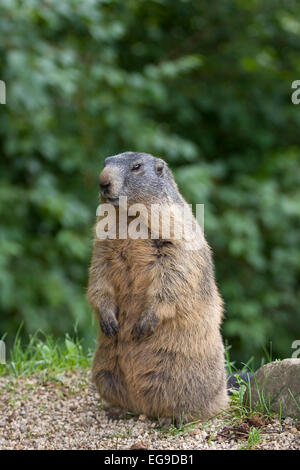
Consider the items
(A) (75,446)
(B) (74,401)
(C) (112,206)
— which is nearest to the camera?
(A) (75,446)

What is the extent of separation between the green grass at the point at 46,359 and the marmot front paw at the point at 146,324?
3.99 ft

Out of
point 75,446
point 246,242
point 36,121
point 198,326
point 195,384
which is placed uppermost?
point 36,121

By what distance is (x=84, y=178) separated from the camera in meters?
7.96

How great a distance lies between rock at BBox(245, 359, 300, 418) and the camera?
3947 millimetres

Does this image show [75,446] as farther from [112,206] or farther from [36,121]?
[36,121]

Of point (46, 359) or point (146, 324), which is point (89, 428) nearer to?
point (146, 324)

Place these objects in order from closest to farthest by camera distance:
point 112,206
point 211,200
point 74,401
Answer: point 112,206
point 74,401
point 211,200

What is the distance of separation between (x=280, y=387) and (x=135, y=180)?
1.52 m

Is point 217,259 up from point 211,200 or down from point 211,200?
down

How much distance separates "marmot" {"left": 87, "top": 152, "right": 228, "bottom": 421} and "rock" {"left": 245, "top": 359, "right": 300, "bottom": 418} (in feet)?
0.99

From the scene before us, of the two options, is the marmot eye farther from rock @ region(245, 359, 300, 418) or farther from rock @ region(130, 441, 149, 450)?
rock @ region(130, 441, 149, 450)

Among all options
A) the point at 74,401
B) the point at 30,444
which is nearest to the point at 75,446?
the point at 30,444

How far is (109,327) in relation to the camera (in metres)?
4.15

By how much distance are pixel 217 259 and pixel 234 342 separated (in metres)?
1.09
